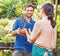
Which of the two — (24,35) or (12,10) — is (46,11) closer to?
(24,35)

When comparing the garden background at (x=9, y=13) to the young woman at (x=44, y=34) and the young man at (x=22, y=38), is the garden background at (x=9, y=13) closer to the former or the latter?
the young man at (x=22, y=38)

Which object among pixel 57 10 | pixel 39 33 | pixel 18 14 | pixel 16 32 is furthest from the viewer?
pixel 18 14

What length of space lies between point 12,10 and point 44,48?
12.8ft

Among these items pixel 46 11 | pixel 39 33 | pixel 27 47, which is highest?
pixel 46 11

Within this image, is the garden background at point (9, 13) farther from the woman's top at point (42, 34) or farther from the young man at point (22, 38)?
the woman's top at point (42, 34)

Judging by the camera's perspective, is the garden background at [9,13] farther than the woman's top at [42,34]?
Yes

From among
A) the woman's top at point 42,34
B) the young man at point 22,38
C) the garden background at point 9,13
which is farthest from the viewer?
the garden background at point 9,13

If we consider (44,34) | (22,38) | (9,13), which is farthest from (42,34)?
(9,13)

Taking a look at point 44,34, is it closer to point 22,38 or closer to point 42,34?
point 42,34

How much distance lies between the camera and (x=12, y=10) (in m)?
8.11

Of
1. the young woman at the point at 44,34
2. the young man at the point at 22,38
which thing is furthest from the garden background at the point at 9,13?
the young woman at the point at 44,34

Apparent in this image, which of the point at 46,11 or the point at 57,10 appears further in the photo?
the point at 57,10

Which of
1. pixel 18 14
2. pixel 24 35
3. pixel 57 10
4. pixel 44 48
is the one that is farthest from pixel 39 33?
pixel 18 14

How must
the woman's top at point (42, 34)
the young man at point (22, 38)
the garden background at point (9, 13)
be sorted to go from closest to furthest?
the woman's top at point (42, 34), the young man at point (22, 38), the garden background at point (9, 13)
